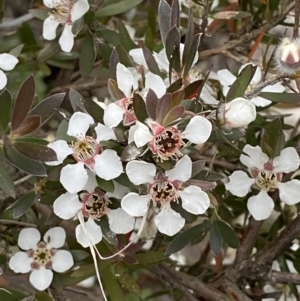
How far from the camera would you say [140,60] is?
0.92m

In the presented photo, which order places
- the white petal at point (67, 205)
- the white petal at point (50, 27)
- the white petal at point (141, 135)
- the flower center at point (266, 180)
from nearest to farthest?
the white petal at point (141, 135), the white petal at point (67, 205), the flower center at point (266, 180), the white petal at point (50, 27)

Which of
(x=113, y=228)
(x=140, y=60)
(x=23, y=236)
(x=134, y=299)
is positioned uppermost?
(x=140, y=60)

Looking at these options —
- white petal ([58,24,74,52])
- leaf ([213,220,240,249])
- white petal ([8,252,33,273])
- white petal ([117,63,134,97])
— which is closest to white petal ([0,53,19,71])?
white petal ([58,24,74,52])

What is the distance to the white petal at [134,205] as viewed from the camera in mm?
716

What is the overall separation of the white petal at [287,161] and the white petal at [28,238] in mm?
421

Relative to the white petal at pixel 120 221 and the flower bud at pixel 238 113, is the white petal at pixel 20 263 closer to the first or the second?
the white petal at pixel 120 221

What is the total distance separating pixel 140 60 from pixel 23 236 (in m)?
0.36

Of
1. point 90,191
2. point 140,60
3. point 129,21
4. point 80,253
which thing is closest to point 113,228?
point 90,191

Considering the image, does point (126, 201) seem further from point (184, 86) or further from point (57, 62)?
point (57, 62)

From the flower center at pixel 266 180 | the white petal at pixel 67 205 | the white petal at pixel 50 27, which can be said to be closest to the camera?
the white petal at pixel 67 205

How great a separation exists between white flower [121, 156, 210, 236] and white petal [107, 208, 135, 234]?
6 centimetres

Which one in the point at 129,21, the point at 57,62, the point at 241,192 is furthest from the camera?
the point at 129,21

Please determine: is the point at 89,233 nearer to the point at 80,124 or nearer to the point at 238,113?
the point at 80,124

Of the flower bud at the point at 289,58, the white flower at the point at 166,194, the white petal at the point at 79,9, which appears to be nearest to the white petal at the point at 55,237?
the white flower at the point at 166,194
